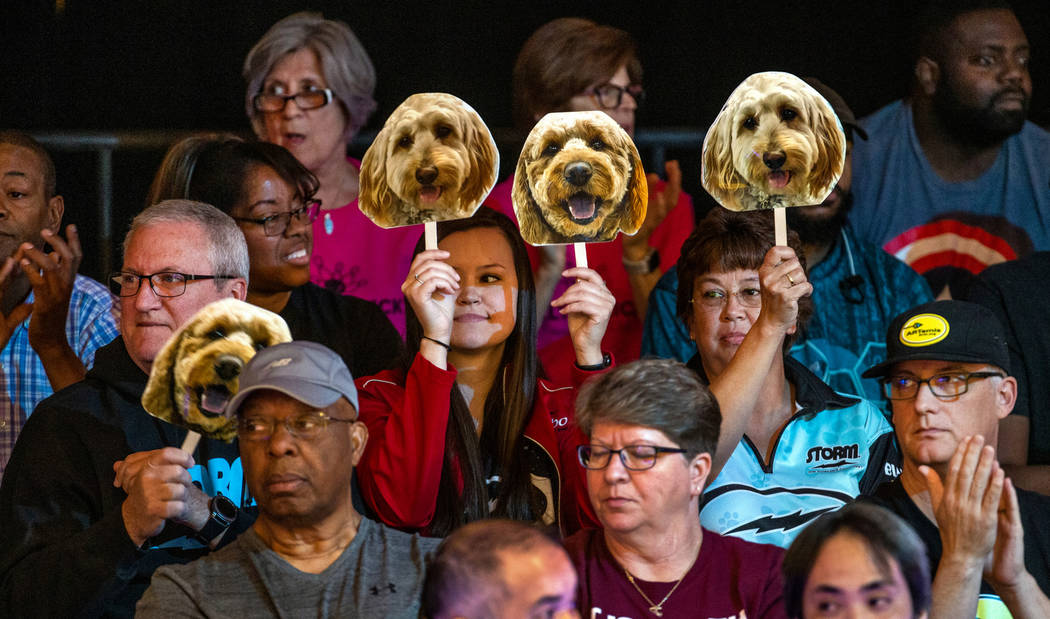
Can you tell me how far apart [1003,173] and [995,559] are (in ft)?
7.13

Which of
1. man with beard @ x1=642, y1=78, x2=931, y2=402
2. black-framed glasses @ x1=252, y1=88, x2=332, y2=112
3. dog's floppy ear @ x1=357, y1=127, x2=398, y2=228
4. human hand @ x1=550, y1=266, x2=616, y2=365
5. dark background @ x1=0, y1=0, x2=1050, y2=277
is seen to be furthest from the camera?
dark background @ x1=0, y1=0, x2=1050, y2=277

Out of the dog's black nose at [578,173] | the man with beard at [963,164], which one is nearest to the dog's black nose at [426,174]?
the dog's black nose at [578,173]

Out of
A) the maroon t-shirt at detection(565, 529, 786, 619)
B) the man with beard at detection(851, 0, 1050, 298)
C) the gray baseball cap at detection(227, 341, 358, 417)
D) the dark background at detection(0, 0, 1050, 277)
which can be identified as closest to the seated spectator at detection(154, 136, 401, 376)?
the dark background at detection(0, 0, 1050, 277)

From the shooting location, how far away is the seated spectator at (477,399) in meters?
2.87

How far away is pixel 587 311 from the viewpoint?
2.97m

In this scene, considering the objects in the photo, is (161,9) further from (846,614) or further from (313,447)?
(846,614)

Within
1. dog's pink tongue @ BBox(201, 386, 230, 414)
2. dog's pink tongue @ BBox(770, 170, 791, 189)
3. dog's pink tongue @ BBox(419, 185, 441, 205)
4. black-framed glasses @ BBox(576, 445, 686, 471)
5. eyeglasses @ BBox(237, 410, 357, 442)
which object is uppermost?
dog's pink tongue @ BBox(770, 170, 791, 189)

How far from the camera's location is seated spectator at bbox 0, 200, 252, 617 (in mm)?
2600

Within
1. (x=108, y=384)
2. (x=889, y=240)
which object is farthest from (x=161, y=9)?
(x=889, y=240)

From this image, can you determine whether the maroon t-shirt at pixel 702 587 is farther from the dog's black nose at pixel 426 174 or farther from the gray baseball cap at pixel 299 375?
the dog's black nose at pixel 426 174

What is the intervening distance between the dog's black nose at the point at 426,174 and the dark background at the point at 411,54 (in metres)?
1.45

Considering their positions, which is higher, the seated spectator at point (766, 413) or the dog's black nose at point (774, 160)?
the dog's black nose at point (774, 160)

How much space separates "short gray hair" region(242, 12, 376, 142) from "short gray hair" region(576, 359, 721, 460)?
1872 millimetres

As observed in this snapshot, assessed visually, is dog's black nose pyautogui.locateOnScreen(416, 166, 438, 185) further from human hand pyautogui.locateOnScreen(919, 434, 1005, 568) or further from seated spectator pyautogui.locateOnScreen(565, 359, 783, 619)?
human hand pyautogui.locateOnScreen(919, 434, 1005, 568)
